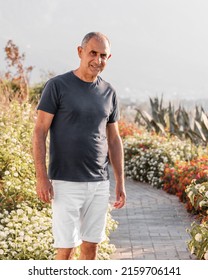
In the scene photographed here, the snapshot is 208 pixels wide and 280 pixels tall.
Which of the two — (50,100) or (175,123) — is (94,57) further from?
(175,123)

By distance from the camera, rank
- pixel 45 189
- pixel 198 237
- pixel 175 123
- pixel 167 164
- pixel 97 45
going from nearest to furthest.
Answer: pixel 45 189, pixel 97 45, pixel 198 237, pixel 167 164, pixel 175 123

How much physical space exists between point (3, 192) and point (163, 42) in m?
159

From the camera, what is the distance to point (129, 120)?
59.0 feet

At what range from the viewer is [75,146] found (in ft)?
12.2

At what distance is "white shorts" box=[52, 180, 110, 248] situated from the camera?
3.69 m

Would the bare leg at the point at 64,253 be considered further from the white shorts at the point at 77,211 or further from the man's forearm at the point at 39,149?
the man's forearm at the point at 39,149

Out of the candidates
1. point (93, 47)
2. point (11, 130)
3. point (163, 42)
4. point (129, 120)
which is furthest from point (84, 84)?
point (163, 42)

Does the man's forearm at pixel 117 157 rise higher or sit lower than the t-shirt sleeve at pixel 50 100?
lower

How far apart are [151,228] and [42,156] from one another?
3645 mm

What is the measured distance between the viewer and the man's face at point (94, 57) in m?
3.72

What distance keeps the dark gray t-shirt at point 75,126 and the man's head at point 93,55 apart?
0.08 meters

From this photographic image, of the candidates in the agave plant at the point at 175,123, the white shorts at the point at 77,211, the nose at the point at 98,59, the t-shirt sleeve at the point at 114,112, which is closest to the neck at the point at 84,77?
the nose at the point at 98,59

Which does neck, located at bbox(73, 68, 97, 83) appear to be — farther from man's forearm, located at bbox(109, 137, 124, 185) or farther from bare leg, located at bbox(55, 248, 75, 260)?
bare leg, located at bbox(55, 248, 75, 260)

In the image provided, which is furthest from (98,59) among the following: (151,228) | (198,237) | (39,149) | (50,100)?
(151,228)
